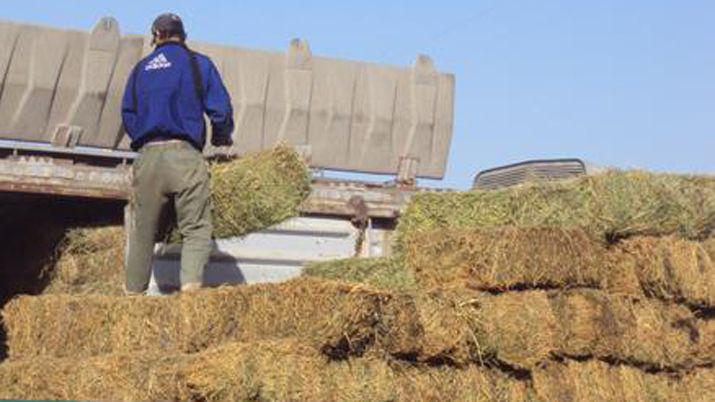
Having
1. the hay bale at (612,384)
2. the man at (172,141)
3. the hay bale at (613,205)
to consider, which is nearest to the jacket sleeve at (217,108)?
the man at (172,141)

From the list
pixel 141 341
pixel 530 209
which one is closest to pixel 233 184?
pixel 141 341

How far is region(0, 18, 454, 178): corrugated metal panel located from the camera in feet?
34.0

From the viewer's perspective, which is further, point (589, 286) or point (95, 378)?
point (589, 286)

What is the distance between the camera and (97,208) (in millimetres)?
8539

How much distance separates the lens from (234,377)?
4.86 m

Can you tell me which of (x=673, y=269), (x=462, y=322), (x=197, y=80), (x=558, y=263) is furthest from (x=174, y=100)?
(x=673, y=269)

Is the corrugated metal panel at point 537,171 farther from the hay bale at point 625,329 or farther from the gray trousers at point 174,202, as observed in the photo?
the gray trousers at point 174,202

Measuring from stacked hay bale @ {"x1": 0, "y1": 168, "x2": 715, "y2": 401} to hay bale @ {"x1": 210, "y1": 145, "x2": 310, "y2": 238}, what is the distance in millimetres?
716

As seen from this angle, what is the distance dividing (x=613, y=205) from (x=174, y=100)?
2563mm

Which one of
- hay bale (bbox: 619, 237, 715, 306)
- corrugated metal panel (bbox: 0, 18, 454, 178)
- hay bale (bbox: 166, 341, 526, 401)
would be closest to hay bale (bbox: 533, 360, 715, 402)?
hay bale (bbox: 619, 237, 715, 306)

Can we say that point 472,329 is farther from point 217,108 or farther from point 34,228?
point 34,228

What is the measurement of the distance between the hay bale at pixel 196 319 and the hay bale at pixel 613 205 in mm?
1944

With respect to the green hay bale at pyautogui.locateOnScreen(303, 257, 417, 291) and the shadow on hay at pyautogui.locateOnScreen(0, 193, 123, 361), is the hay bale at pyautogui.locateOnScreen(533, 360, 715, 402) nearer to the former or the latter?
the green hay bale at pyautogui.locateOnScreen(303, 257, 417, 291)

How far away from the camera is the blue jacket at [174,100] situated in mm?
6688
